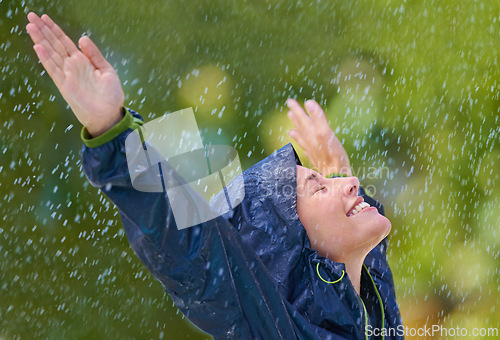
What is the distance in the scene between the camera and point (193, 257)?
1370mm

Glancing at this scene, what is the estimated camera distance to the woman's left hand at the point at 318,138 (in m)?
2.37

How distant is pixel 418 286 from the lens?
13.0 feet

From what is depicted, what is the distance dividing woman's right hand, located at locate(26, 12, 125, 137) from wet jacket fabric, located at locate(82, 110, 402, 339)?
0.04 m

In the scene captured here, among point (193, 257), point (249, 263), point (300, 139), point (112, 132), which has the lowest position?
point (300, 139)

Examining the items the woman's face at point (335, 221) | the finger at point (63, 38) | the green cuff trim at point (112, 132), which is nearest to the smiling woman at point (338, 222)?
the woman's face at point (335, 221)

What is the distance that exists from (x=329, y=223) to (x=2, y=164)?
2.10 metres

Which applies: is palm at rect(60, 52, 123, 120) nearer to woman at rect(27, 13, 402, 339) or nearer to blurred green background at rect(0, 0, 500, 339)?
woman at rect(27, 13, 402, 339)

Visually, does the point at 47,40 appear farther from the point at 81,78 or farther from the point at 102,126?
the point at 102,126

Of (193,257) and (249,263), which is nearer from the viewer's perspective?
(193,257)

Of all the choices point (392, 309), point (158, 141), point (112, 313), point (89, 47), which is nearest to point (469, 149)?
point (392, 309)

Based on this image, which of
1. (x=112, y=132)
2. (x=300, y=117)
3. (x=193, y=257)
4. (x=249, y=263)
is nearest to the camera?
(x=112, y=132)

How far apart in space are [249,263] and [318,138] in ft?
3.22

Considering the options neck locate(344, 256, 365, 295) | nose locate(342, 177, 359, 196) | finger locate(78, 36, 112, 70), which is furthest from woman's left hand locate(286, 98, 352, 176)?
finger locate(78, 36, 112, 70)

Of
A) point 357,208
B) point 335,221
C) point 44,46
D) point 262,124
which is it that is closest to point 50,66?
point 44,46
